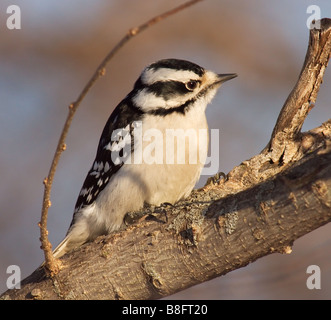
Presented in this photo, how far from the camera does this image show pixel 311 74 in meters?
3.62

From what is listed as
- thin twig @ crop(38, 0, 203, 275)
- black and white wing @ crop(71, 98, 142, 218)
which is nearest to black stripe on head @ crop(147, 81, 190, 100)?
black and white wing @ crop(71, 98, 142, 218)

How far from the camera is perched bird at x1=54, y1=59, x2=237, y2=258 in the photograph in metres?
4.13

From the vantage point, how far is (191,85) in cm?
443

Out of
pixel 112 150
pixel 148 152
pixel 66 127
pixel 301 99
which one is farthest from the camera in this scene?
pixel 112 150

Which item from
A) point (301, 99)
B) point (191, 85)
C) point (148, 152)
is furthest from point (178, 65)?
point (301, 99)

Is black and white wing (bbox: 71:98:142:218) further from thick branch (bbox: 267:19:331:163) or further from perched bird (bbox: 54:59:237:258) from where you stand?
thick branch (bbox: 267:19:331:163)

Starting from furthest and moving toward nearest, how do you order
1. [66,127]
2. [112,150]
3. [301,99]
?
[112,150]
[301,99]
[66,127]

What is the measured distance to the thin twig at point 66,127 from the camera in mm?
1884

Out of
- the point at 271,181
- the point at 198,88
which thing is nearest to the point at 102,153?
the point at 198,88

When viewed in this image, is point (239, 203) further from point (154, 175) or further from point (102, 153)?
point (102, 153)

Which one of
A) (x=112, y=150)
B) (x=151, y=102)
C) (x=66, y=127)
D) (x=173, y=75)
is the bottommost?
(x=66, y=127)

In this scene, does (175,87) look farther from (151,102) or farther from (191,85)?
(151,102)

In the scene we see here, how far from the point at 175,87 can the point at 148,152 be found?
0.69 meters
